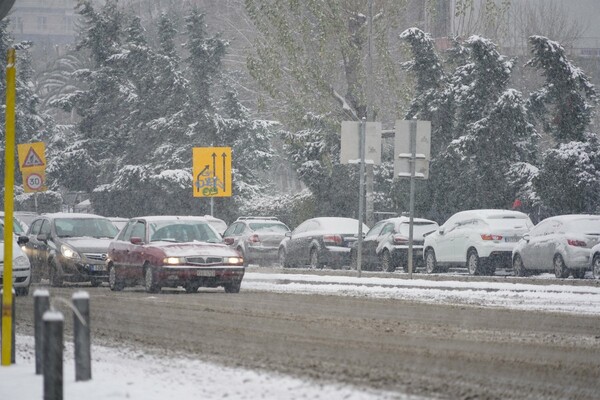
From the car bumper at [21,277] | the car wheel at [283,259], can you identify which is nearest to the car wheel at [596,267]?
the car bumper at [21,277]

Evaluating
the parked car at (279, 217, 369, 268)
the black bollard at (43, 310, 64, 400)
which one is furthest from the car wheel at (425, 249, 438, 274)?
the black bollard at (43, 310, 64, 400)

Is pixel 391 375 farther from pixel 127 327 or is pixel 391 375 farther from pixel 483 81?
pixel 483 81

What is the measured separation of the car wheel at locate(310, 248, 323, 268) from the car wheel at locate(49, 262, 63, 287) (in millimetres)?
12604

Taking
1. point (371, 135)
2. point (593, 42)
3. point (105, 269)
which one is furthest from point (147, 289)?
point (593, 42)

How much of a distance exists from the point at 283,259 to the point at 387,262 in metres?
4.05

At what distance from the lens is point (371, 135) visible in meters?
31.3

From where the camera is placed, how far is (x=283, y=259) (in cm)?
4150

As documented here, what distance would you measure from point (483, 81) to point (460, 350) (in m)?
32.4

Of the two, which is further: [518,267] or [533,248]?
[518,267]

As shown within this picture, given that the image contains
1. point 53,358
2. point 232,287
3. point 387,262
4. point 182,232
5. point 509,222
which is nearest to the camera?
point 53,358

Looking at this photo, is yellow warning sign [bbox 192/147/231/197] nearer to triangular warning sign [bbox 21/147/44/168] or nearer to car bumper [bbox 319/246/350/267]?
car bumper [bbox 319/246/350/267]

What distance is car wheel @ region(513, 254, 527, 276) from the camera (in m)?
33.7

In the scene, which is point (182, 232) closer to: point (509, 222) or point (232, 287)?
point (232, 287)

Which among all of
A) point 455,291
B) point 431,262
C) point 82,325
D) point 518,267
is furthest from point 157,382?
point 431,262
